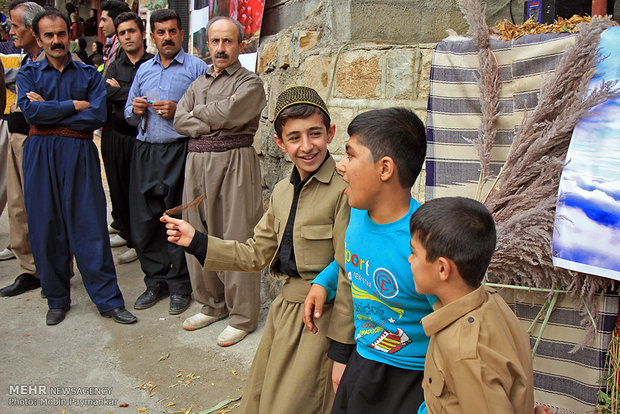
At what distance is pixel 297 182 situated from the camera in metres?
2.14

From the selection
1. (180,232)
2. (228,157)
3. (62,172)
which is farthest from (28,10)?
(180,232)

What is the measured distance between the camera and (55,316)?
3.98 metres

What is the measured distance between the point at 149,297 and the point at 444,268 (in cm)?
343

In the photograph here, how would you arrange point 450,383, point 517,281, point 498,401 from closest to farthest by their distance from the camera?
point 498,401 < point 450,383 < point 517,281

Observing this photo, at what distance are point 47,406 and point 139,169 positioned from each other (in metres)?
1.90

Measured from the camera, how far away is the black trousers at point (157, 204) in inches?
162

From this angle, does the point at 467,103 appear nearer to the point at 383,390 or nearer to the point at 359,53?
the point at 359,53

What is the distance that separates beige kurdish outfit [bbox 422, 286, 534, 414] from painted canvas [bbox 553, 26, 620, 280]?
69 cm

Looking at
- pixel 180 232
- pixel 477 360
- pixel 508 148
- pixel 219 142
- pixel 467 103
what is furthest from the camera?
pixel 219 142

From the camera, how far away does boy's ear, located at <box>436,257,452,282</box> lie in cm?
133

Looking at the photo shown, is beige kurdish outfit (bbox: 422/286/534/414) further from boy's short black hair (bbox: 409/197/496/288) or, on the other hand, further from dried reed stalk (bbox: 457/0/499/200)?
dried reed stalk (bbox: 457/0/499/200)

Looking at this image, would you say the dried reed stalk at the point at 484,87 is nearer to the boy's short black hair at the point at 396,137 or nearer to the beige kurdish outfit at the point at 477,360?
the boy's short black hair at the point at 396,137

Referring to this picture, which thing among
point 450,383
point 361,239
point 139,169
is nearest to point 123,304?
point 139,169

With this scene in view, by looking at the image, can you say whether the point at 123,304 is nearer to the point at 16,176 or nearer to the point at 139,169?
the point at 139,169
